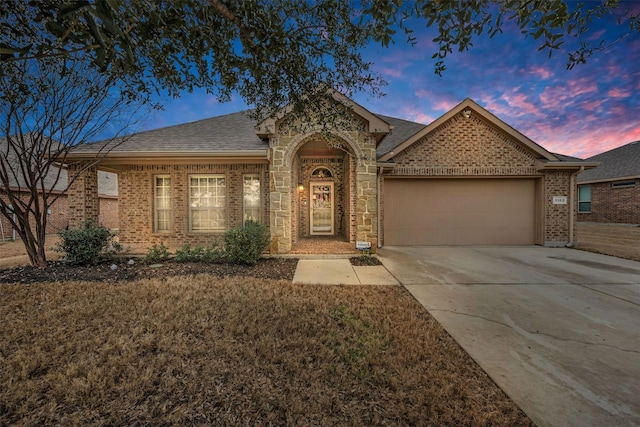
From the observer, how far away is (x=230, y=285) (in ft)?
15.3

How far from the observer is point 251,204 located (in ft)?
29.1

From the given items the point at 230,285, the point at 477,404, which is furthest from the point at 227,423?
the point at 230,285

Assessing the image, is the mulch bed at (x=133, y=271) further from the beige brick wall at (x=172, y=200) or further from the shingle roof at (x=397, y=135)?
the shingle roof at (x=397, y=135)

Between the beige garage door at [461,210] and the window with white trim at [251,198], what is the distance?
500 cm

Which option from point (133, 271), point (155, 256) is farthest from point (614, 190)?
point (133, 271)

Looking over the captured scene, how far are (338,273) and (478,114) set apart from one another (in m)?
7.90

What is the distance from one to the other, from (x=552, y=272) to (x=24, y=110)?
1244 cm

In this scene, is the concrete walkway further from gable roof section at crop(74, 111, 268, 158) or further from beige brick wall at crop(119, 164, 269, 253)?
gable roof section at crop(74, 111, 268, 158)

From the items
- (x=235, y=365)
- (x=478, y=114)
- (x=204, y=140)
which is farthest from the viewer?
(x=478, y=114)

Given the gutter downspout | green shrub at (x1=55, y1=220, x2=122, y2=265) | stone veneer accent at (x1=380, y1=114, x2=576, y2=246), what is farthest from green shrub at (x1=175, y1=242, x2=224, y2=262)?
the gutter downspout

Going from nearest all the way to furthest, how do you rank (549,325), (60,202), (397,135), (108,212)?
(549,325), (397,135), (60,202), (108,212)

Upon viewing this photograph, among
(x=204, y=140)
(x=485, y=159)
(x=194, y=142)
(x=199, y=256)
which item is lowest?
(x=199, y=256)

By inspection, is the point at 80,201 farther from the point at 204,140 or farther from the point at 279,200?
the point at 279,200

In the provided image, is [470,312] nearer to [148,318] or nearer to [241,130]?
[148,318]
